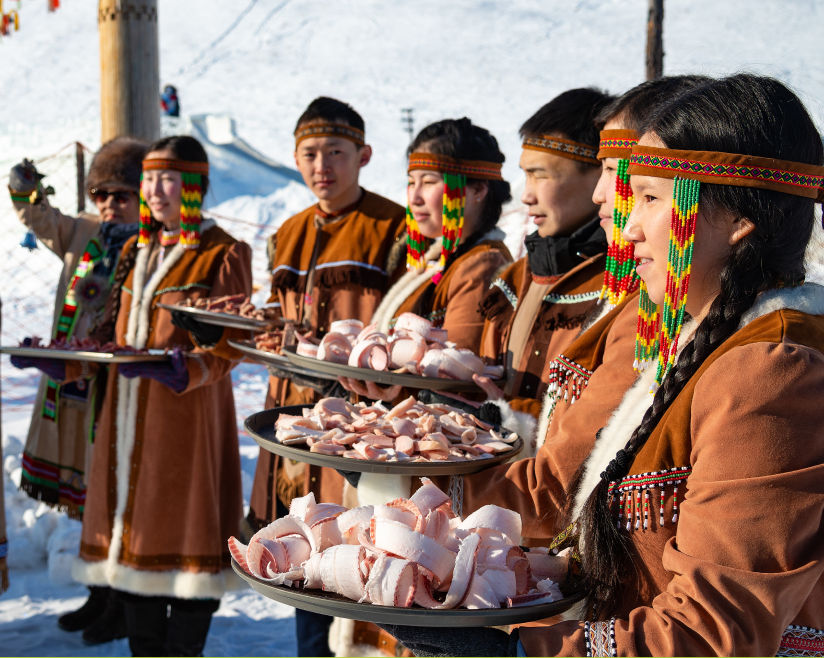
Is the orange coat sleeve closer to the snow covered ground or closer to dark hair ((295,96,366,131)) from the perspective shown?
dark hair ((295,96,366,131))

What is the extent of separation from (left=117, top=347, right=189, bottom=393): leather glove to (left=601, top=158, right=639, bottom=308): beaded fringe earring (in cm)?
195

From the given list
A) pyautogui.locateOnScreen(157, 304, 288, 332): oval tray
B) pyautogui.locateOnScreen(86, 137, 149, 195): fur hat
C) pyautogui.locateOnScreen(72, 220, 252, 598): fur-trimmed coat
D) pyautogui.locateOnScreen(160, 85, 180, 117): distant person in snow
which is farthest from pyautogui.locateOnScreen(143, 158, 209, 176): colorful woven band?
pyautogui.locateOnScreen(160, 85, 180, 117): distant person in snow

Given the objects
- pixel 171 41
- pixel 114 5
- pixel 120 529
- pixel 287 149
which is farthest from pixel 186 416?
pixel 171 41

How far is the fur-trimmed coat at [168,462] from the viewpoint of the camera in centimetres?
343

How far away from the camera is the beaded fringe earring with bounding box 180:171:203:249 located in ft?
11.8

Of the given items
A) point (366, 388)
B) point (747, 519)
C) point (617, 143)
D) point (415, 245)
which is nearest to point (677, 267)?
point (747, 519)

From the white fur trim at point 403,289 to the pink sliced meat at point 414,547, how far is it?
1846 millimetres

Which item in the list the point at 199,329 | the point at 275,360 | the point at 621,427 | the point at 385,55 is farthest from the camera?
the point at 385,55

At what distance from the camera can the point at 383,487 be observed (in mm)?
1985

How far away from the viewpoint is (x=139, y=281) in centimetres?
367

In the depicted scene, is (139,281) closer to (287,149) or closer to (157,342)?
(157,342)

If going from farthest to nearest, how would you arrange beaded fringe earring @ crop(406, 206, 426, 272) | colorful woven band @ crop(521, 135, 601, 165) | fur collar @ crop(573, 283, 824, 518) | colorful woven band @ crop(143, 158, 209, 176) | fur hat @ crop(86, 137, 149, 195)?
fur hat @ crop(86, 137, 149, 195), colorful woven band @ crop(143, 158, 209, 176), beaded fringe earring @ crop(406, 206, 426, 272), colorful woven band @ crop(521, 135, 601, 165), fur collar @ crop(573, 283, 824, 518)

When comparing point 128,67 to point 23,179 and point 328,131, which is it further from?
point 328,131

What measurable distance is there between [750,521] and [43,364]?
3.11 m
